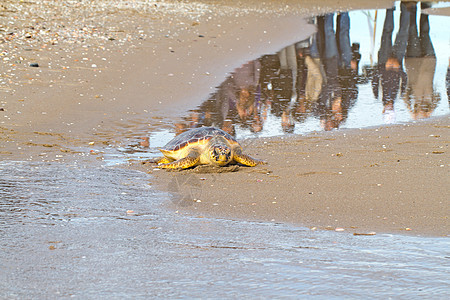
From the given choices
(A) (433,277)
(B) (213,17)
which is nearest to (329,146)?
(A) (433,277)

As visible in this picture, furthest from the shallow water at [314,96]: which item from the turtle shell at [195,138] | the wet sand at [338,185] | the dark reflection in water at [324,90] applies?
the wet sand at [338,185]

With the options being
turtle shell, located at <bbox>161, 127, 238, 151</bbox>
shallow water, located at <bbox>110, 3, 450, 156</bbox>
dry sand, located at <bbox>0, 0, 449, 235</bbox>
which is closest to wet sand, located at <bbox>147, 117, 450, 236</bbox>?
dry sand, located at <bbox>0, 0, 449, 235</bbox>

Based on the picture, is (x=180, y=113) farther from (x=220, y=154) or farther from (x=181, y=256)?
(x=181, y=256)

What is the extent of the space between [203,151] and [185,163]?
0.31 meters

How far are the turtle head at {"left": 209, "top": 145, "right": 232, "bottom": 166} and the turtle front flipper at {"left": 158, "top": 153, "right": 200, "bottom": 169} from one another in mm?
244

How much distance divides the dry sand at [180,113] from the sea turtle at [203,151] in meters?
0.22

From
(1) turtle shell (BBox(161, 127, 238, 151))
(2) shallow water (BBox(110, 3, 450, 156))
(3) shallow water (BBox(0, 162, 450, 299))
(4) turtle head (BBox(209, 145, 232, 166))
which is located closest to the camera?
(3) shallow water (BBox(0, 162, 450, 299))

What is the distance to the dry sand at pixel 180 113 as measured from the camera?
5.63 meters

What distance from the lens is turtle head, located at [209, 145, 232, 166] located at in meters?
6.99

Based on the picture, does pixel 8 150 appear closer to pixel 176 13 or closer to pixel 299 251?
pixel 299 251

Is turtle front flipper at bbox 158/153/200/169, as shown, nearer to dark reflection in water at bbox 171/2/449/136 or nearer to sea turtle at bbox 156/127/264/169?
sea turtle at bbox 156/127/264/169

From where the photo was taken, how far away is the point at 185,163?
7.07 m

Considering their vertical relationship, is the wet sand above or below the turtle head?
below

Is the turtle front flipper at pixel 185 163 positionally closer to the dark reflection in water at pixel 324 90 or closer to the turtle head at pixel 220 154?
the turtle head at pixel 220 154
